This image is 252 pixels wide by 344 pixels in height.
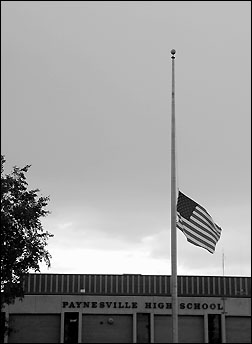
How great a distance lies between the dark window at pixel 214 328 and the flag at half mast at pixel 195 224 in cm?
1189

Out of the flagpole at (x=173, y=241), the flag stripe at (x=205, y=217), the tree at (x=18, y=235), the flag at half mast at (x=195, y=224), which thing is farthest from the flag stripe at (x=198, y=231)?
the tree at (x=18, y=235)

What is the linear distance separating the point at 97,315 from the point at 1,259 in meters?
8.56

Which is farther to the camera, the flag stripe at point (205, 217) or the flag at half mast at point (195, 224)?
the flag stripe at point (205, 217)

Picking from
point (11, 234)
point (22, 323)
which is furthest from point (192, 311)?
point (11, 234)

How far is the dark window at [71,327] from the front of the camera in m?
33.2

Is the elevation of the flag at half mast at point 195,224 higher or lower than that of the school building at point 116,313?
higher

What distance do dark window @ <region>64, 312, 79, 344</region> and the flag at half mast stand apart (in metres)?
12.8

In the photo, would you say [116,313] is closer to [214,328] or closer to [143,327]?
[143,327]

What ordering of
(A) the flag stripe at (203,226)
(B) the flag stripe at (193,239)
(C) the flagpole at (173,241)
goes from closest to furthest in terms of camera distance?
(C) the flagpole at (173,241) → (B) the flag stripe at (193,239) → (A) the flag stripe at (203,226)

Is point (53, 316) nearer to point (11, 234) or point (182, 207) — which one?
point (11, 234)

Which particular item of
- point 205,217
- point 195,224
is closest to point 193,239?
point 195,224

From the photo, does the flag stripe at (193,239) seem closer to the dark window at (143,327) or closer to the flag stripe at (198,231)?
the flag stripe at (198,231)

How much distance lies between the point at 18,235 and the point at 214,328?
42.4 feet

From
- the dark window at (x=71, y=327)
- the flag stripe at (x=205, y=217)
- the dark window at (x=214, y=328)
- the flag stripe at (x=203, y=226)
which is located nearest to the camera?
the flag stripe at (x=203, y=226)
